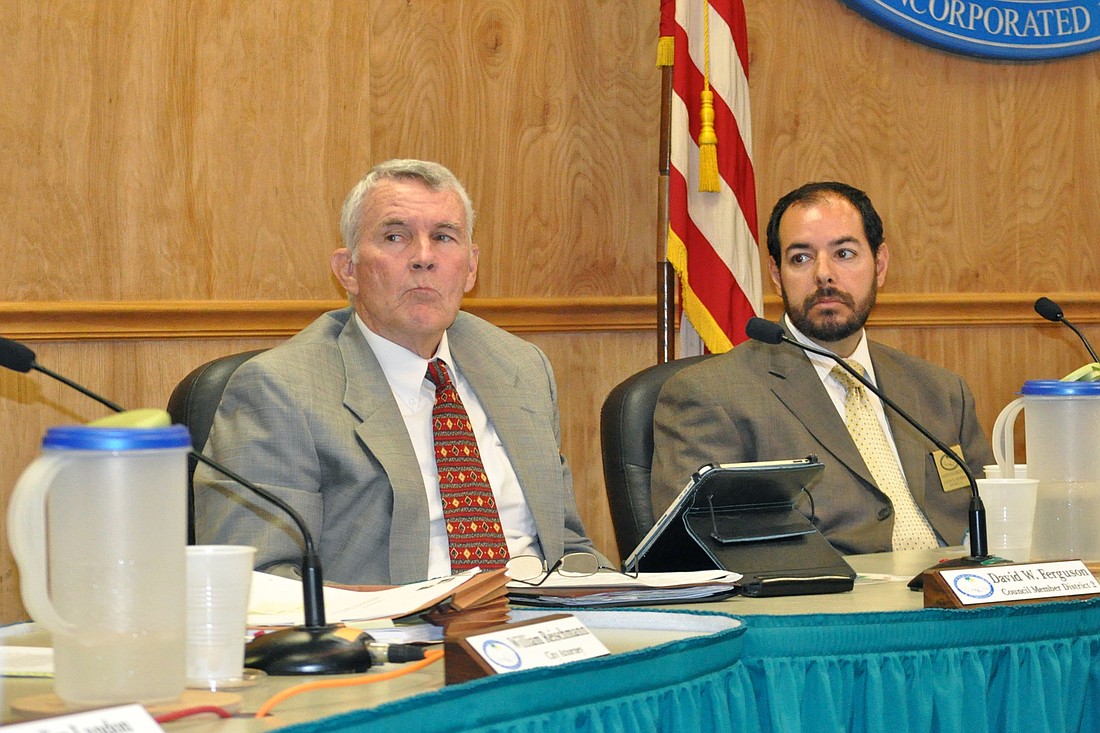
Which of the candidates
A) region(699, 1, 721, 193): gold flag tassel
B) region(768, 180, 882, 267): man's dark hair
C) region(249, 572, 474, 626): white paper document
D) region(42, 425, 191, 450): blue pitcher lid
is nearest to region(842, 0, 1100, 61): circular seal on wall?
region(699, 1, 721, 193): gold flag tassel

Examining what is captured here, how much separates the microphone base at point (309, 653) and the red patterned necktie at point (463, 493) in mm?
1015

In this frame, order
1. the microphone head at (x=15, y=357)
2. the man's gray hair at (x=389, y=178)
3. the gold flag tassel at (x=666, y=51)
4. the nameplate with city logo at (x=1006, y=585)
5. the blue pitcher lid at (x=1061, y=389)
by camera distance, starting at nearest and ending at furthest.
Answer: the microphone head at (x=15, y=357) → the nameplate with city logo at (x=1006, y=585) → the blue pitcher lid at (x=1061, y=389) → the man's gray hair at (x=389, y=178) → the gold flag tassel at (x=666, y=51)

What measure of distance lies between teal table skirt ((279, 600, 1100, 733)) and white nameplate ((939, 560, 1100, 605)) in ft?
0.08

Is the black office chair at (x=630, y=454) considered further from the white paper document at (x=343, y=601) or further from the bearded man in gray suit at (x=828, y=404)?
the white paper document at (x=343, y=601)

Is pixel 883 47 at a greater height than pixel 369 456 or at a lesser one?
greater

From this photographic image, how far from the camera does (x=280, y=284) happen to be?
3223 millimetres

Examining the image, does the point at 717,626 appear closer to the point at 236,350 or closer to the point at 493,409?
the point at 493,409

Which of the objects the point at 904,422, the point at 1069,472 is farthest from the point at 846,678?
the point at 904,422

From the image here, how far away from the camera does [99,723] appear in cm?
91

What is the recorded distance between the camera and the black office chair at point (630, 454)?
104 inches

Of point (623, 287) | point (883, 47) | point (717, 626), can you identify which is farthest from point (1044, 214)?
point (717, 626)

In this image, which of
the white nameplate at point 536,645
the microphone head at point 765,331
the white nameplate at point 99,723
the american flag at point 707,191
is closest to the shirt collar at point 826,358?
the american flag at point 707,191

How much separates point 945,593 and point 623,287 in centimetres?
224

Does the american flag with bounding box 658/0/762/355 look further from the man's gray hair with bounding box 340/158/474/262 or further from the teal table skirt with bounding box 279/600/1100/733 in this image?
the teal table skirt with bounding box 279/600/1100/733
